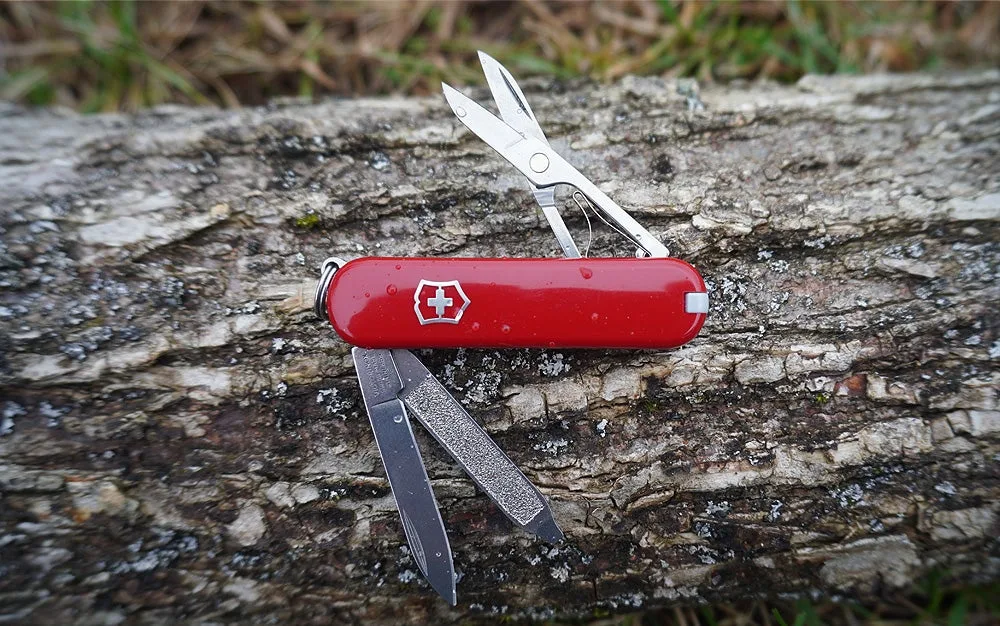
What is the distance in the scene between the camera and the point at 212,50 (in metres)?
2.79

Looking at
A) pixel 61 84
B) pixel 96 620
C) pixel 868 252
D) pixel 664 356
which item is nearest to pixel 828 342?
pixel 868 252

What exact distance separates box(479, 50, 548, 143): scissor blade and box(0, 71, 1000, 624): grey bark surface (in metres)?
0.19

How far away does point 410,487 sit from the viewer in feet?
5.70

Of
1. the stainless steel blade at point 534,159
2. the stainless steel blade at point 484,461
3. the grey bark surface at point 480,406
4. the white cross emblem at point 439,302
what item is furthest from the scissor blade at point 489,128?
the stainless steel blade at point 484,461

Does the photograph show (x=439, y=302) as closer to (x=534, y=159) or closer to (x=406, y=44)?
(x=534, y=159)

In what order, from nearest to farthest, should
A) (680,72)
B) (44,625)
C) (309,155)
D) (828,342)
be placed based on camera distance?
(44,625)
(828,342)
(309,155)
(680,72)

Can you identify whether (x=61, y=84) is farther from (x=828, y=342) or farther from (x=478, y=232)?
(x=828, y=342)

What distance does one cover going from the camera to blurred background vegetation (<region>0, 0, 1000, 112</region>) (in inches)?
108

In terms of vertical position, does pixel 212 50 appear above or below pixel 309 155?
above

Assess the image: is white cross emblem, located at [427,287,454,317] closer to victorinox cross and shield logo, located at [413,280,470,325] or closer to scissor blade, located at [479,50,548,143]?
victorinox cross and shield logo, located at [413,280,470,325]

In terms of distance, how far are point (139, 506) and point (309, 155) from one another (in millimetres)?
1133

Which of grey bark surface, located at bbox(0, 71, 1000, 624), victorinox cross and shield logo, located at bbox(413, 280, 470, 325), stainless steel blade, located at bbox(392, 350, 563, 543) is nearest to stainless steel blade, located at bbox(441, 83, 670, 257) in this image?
grey bark surface, located at bbox(0, 71, 1000, 624)

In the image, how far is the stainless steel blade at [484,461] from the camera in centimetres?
173

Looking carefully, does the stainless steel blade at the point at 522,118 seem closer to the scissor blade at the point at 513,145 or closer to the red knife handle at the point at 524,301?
the scissor blade at the point at 513,145
